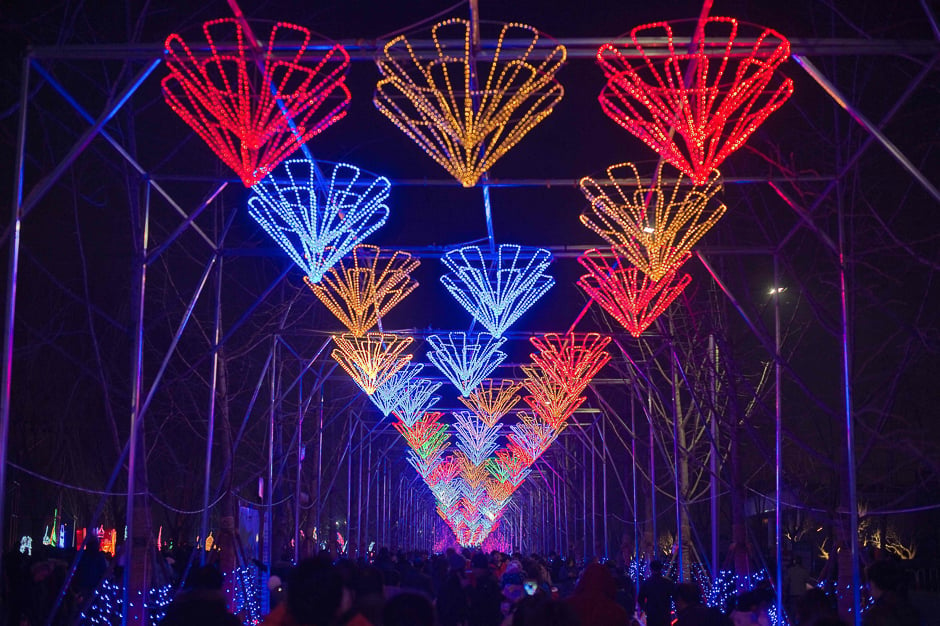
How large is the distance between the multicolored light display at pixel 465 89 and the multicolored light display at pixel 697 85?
0.82 m

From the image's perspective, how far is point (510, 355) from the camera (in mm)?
37719

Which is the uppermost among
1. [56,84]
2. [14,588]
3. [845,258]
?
[56,84]

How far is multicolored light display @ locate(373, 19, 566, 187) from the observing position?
35.6 ft

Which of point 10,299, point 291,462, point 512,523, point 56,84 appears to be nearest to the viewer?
point 10,299

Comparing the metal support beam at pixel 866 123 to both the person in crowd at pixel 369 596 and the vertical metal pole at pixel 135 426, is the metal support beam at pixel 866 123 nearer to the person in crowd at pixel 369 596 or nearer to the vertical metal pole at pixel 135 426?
the person in crowd at pixel 369 596

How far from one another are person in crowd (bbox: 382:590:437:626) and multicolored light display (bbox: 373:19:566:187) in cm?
504

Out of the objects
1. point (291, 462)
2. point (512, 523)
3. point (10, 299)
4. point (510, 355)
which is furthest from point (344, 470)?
point (512, 523)

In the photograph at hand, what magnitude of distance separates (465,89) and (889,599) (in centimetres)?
683

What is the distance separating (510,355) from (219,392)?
47.1 feet

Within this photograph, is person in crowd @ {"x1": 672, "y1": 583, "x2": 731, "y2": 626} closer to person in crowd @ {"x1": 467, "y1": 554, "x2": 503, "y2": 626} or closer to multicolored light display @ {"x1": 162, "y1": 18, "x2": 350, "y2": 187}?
multicolored light display @ {"x1": 162, "y1": 18, "x2": 350, "y2": 187}

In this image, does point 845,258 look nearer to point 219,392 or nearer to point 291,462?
point 219,392

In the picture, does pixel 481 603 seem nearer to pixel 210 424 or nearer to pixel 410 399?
pixel 210 424

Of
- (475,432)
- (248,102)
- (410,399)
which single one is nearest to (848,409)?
(248,102)

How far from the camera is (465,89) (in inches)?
496
